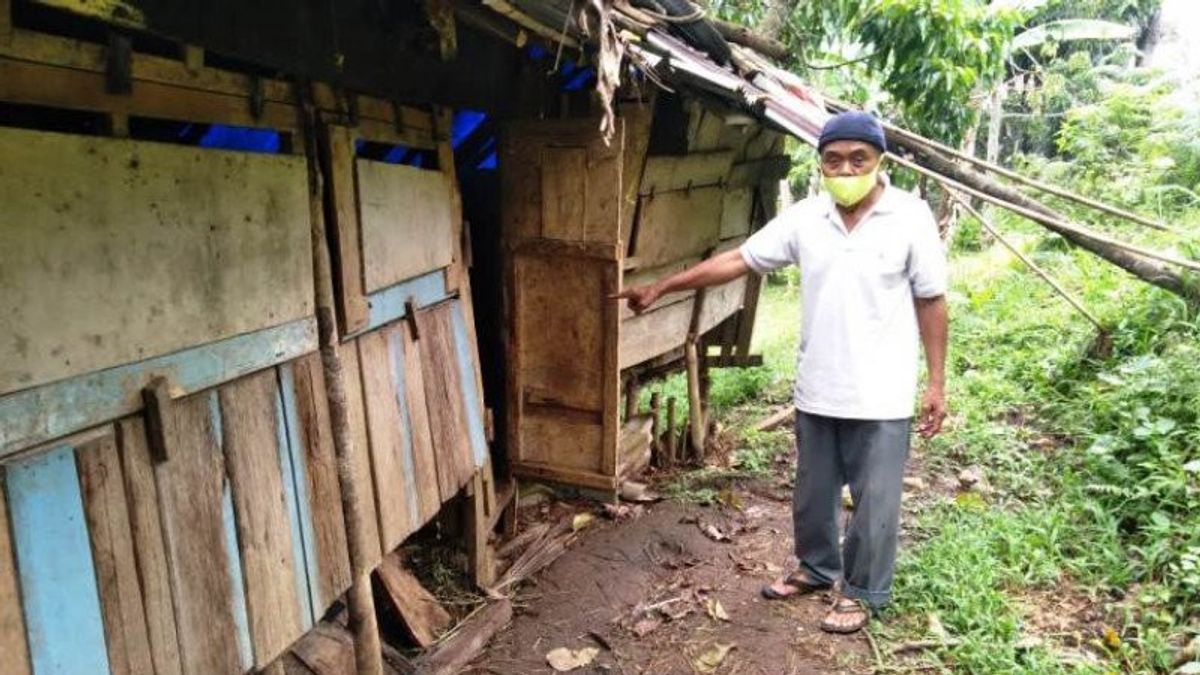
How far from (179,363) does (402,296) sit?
4.60 feet

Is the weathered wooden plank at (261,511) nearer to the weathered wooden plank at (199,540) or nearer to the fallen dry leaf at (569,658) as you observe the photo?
the weathered wooden plank at (199,540)

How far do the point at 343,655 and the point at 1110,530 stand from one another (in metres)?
3.88

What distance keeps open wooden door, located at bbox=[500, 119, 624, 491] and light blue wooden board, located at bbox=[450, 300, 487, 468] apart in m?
0.42

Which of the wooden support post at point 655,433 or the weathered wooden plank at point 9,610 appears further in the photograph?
the wooden support post at point 655,433

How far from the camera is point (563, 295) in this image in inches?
182

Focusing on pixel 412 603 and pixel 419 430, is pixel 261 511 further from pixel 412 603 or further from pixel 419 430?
pixel 412 603

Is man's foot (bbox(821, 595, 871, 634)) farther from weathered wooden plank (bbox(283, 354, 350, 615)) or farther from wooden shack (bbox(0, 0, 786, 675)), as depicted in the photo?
weathered wooden plank (bbox(283, 354, 350, 615))

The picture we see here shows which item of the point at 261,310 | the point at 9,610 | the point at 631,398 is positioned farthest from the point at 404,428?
the point at 631,398

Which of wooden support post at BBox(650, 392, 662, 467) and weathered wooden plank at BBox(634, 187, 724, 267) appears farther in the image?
wooden support post at BBox(650, 392, 662, 467)

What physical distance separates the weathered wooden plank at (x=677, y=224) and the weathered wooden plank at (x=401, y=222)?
173 cm

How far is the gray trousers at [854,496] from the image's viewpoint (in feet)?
11.8

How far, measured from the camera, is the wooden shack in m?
1.86

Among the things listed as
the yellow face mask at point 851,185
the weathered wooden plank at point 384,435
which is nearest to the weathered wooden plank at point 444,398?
the weathered wooden plank at point 384,435

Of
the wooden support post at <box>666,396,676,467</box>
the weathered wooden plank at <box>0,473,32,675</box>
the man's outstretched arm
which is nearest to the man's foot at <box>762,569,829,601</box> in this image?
the man's outstretched arm
